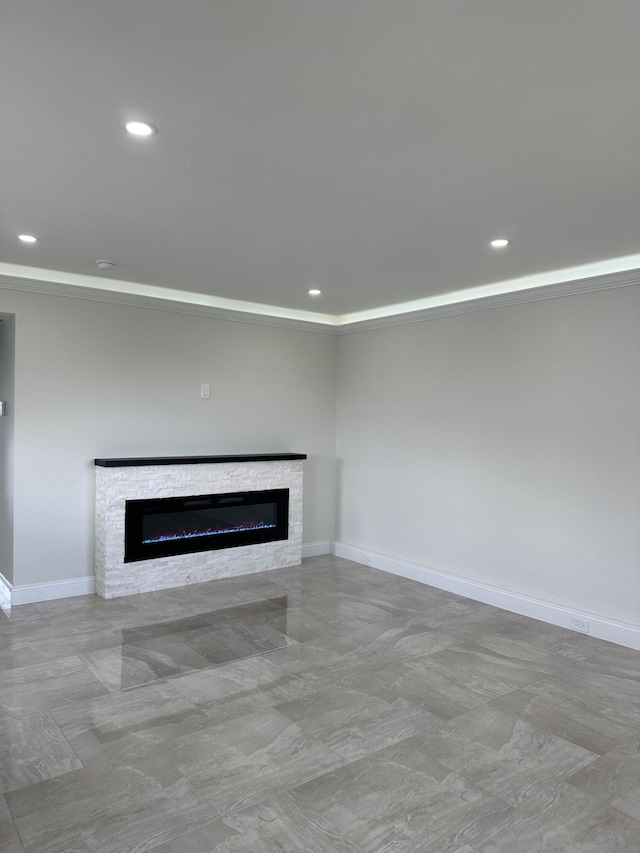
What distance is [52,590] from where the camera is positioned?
15.7 ft

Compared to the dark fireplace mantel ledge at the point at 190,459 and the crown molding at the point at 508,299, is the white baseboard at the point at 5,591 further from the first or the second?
the crown molding at the point at 508,299

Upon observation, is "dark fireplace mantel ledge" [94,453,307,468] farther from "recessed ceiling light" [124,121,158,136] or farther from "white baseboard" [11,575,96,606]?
"recessed ceiling light" [124,121,158,136]

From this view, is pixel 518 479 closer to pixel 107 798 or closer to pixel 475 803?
pixel 475 803

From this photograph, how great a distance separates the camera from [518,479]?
185 inches

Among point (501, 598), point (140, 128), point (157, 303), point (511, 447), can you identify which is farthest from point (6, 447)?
point (501, 598)

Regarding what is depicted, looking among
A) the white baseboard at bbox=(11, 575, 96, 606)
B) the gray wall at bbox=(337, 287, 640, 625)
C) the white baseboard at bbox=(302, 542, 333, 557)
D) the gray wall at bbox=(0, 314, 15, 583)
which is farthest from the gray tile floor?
the white baseboard at bbox=(302, 542, 333, 557)

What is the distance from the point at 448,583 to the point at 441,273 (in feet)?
8.63

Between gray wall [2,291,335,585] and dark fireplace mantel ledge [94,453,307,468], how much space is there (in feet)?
0.51

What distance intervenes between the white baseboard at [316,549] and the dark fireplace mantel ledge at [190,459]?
3.27ft

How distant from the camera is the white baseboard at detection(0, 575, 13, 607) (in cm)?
466

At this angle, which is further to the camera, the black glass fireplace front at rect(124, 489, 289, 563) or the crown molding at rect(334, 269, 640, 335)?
the black glass fireplace front at rect(124, 489, 289, 563)

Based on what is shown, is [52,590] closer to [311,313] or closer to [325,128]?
[311,313]

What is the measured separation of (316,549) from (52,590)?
2668 millimetres

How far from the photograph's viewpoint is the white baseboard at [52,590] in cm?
466
